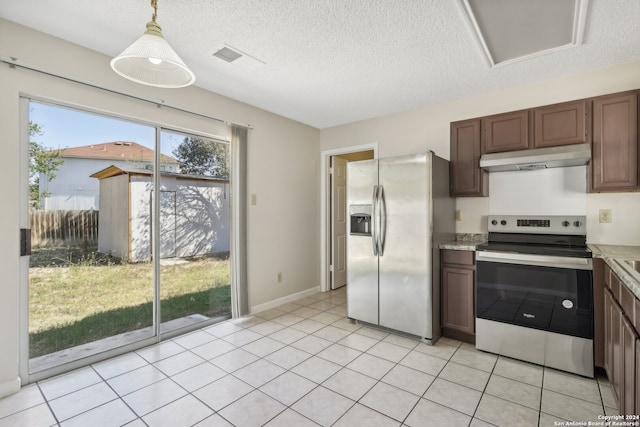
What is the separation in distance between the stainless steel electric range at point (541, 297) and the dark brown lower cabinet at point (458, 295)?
11cm

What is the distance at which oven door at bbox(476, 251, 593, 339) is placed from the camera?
2.24 metres

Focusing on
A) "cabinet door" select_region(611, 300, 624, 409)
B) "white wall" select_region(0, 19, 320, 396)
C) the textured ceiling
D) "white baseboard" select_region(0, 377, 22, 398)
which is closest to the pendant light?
the textured ceiling

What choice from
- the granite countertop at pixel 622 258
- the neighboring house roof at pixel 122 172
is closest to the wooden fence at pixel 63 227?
the neighboring house roof at pixel 122 172

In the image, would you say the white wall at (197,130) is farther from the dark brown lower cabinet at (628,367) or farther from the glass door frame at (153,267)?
the dark brown lower cabinet at (628,367)

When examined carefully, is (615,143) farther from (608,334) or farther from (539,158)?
(608,334)

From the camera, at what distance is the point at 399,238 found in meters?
2.98

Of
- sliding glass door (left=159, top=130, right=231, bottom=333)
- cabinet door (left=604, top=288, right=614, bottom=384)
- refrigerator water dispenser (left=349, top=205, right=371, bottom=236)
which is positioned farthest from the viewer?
refrigerator water dispenser (left=349, top=205, right=371, bottom=236)

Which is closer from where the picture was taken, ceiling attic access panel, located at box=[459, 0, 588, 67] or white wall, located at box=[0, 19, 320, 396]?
ceiling attic access panel, located at box=[459, 0, 588, 67]

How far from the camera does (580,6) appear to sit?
1785 mm

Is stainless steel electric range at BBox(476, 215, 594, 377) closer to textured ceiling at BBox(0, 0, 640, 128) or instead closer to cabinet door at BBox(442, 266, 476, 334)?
cabinet door at BBox(442, 266, 476, 334)

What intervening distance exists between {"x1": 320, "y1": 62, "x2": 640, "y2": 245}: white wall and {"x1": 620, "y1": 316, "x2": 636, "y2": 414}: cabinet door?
4.45ft

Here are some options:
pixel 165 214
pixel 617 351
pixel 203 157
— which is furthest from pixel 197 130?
pixel 617 351

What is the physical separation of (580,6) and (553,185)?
1.52 metres

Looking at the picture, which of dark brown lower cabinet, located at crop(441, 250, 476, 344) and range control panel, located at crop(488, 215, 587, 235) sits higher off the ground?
range control panel, located at crop(488, 215, 587, 235)
